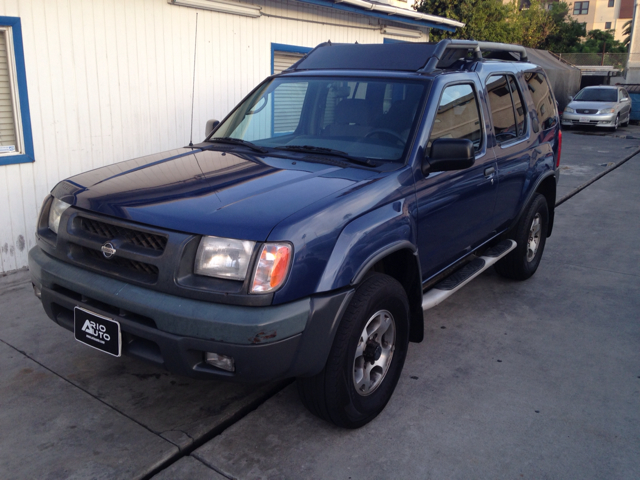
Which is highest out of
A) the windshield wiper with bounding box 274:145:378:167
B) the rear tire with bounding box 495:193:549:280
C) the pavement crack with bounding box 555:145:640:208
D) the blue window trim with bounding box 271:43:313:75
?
the blue window trim with bounding box 271:43:313:75

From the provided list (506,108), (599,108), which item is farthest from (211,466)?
(599,108)

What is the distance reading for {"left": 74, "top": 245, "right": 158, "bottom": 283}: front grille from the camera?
9.11 ft

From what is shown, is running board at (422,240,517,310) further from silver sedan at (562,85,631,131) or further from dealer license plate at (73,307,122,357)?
silver sedan at (562,85,631,131)

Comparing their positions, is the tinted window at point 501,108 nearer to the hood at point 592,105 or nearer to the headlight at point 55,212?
the headlight at point 55,212

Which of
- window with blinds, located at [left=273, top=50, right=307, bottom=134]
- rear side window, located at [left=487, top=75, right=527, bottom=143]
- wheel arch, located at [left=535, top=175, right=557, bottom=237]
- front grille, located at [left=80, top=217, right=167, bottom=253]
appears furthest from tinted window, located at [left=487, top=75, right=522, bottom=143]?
front grille, located at [left=80, top=217, right=167, bottom=253]

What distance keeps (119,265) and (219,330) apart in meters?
0.71

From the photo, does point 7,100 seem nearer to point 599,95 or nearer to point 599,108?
point 599,108

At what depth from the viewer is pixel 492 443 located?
314cm

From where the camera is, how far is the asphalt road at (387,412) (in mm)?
2943

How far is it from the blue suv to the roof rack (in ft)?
0.05

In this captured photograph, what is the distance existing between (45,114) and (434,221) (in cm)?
403

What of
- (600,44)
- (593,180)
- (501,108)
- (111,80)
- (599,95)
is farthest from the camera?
(600,44)

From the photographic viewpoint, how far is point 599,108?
21.1 metres

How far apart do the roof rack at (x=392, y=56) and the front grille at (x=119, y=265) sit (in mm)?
2256
